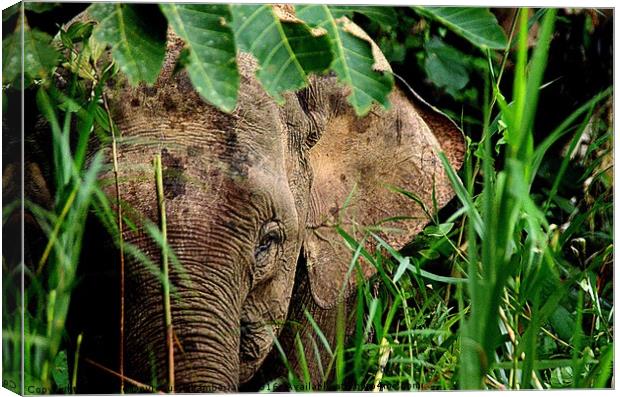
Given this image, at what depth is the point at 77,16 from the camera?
83.3 inches

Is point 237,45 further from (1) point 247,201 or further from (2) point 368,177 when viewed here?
(2) point 368,177

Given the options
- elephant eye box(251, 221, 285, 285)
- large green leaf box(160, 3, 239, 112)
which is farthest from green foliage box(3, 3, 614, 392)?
elephant eye box(251, 221, 285, 285)

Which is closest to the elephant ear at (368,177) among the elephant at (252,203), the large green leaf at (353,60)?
the elephant at (252,203)

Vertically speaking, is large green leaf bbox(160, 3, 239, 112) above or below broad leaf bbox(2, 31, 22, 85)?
above

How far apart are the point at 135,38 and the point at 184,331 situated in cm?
79

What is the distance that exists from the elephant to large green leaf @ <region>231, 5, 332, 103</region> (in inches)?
14.9

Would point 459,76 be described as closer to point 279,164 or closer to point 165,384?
point 279,164

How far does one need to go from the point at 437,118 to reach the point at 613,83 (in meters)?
0.44

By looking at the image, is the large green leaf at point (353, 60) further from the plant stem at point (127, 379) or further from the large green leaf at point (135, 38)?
the plant stem at point (127, 379)

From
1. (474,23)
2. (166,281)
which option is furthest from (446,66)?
(474,23)

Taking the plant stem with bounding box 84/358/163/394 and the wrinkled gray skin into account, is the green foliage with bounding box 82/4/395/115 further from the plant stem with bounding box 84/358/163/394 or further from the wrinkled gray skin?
the plant stem with bounding box 84/358/163/394

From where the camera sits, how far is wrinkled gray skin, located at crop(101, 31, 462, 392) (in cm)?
220

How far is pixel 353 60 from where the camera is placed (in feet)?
5.36

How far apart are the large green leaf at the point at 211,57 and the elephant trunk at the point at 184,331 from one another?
2.55 ft
